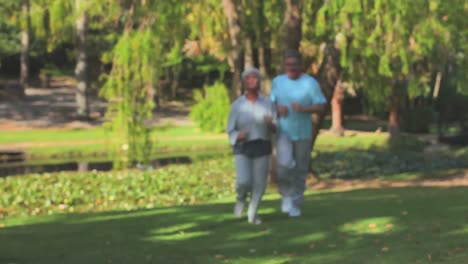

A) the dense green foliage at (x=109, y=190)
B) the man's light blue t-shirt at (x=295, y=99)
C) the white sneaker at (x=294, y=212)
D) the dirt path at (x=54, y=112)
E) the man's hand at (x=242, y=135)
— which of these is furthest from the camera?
the dirt path at (x=54, y=112)

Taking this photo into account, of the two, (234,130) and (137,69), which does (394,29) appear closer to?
(137,69)

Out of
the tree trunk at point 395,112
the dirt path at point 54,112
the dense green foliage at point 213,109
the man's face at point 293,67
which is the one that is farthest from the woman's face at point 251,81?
the dirt path at point 54,112

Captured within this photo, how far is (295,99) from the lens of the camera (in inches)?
→ 422

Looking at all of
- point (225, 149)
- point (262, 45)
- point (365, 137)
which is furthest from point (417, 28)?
point (365, 137)

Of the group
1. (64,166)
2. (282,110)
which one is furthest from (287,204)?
(64,166)

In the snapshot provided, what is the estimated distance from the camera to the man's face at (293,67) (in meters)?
10.7

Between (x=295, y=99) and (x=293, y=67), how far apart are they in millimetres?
381

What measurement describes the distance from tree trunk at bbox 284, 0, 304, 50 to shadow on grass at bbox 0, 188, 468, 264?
21.6 ft

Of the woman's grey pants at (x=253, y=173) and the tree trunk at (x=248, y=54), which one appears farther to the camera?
the tree trunk at (x=248, y=54)

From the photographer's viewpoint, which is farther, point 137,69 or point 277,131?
point 137,69

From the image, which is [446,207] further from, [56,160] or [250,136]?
[56,160]

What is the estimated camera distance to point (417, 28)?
18.2 m

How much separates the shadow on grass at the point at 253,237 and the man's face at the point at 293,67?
1724 mm

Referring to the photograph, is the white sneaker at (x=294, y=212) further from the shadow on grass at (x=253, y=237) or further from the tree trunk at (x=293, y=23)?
the tree trunk at (x=293, y=23)
